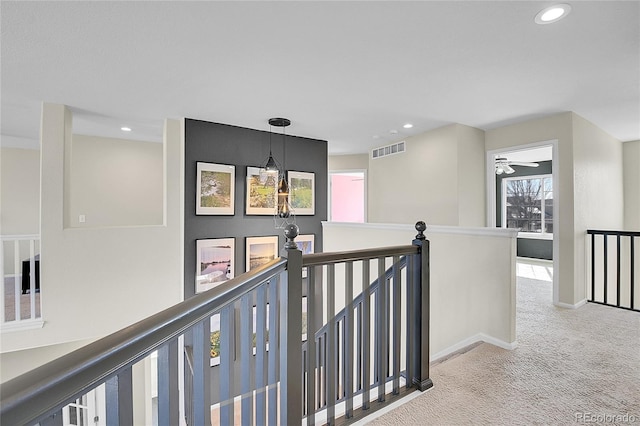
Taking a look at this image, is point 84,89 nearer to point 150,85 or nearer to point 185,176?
point 150,85

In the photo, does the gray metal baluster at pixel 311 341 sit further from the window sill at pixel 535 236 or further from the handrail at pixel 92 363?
→ the window sill at pixel 535 236

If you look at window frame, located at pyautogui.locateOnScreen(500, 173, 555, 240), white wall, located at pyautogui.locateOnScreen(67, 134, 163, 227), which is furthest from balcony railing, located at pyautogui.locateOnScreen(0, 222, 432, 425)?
window frame, located at pyautogui.locateOnScreen(500, 173, 555, 240)

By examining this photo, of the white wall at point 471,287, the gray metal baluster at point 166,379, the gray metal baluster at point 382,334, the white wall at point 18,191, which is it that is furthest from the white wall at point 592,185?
the white wall at point 18,191

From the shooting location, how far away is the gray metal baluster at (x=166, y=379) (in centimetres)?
83

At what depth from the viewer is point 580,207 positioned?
154 inches

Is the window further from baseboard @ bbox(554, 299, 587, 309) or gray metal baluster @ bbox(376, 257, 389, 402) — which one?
gray metal baluster @ bbox(376, 257, 389, 402)

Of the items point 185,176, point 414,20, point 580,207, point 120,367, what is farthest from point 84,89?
point 580,207

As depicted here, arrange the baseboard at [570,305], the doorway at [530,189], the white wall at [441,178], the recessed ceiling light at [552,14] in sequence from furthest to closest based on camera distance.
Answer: the doorway at [530,189]
the white wall at [441,178]
the baseboard at [570,305]
the recessed ceiling light at [552,14]

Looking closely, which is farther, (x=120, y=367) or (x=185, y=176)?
(x=185, y=176)

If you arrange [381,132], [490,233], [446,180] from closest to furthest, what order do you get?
[490,233] → [446,180] → [381,132]

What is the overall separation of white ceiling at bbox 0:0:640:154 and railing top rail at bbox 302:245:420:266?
149cm

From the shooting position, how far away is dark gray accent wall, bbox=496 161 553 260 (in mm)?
7113

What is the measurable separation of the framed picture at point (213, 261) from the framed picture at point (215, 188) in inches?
17.4

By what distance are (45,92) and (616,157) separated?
806 centimetres
